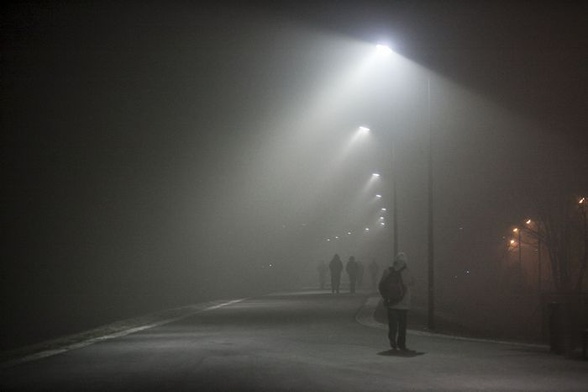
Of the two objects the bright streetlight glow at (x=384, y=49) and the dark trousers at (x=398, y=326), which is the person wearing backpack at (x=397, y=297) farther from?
the bright streetlight glow at (x=384, y=49)

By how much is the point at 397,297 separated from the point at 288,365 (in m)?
2.97

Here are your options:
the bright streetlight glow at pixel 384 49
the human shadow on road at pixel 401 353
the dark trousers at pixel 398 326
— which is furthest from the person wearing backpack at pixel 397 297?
the bright streetlight glow at pixel 384 49

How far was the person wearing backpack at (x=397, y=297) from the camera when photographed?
17.1m

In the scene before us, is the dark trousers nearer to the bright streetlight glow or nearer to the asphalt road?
the asphalt road

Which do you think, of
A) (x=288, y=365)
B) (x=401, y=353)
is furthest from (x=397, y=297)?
(x=288, y=365)

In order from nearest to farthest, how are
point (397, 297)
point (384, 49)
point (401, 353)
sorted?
point (401, 353) → point (397, 297) → point (384, 49)

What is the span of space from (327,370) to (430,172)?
1163 cm

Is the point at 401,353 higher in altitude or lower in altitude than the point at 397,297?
lower

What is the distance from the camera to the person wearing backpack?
17.1 metres

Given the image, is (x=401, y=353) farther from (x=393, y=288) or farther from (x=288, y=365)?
(x=288, y=365)

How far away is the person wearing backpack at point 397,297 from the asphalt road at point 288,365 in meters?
0.48

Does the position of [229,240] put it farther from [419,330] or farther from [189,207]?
[419,330]

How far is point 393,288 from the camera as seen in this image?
17.1 metres

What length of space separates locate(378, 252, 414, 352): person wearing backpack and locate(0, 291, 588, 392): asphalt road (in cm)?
48
